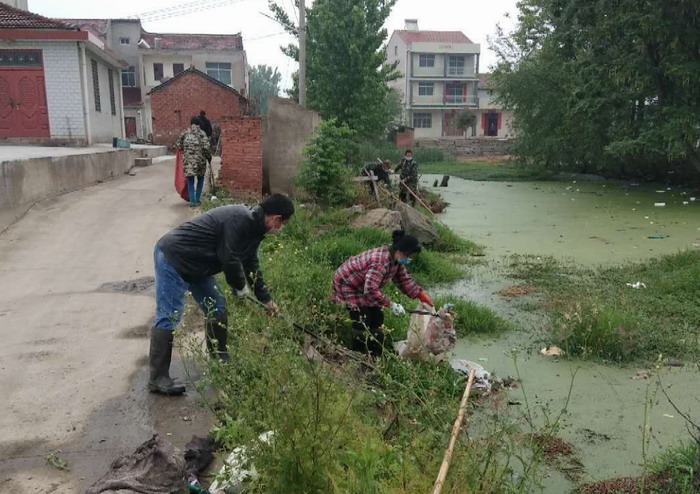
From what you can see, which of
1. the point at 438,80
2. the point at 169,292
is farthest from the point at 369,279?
the point at 438,80

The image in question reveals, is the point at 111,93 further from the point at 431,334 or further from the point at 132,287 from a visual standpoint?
the point at 431,334

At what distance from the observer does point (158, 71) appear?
121ft

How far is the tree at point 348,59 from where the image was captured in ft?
65.9

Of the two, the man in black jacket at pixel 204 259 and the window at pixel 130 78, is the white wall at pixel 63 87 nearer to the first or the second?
the man in black jacket at pixel 204 259

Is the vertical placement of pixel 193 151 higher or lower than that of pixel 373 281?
higher

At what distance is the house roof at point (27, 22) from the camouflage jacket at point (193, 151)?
6.84 meters

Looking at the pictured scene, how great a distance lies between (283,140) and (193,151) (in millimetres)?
2217

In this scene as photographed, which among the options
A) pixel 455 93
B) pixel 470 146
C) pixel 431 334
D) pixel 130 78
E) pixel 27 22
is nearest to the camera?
pixel 431 334

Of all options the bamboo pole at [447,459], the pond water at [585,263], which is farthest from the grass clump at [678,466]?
the bamboo pole at [447,459]

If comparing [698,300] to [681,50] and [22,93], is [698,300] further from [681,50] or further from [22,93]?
[22,93]

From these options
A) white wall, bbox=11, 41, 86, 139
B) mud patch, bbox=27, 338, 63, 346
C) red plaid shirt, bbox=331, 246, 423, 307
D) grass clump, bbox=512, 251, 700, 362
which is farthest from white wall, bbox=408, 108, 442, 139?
mud patch, bbox=27, 338, 63, 346

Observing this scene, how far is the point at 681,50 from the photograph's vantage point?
15.4 m

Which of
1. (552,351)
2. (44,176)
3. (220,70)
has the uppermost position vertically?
(220,70)

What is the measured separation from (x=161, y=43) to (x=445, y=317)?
1465 inches
